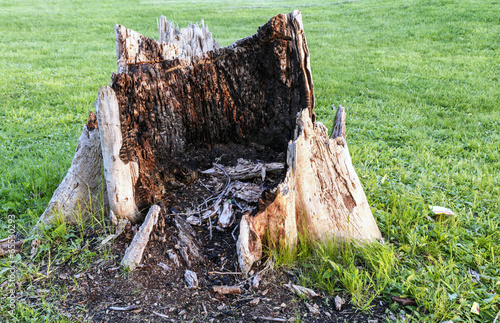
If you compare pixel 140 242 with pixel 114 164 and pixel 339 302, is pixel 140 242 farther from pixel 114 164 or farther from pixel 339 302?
pixel 339 302

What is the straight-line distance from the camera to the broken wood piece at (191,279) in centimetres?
281

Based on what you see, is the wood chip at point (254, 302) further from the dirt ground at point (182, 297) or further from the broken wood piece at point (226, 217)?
the broken wood piece at point (226, 217)

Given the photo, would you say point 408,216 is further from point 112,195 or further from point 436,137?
point 436,137

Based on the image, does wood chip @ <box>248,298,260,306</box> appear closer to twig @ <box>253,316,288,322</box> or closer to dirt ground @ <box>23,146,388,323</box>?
dirt ground @ <box>23,146,388,323</box>

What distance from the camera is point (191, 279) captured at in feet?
9.36

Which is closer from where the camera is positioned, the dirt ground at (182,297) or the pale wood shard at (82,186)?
the dirt ground at (182,297)

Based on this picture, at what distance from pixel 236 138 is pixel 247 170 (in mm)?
410

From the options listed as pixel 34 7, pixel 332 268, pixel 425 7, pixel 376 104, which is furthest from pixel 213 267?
pixel 34 7

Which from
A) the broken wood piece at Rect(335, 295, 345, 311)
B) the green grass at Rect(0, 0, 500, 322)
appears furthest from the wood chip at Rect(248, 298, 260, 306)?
the broken wood piece at Rect(335, 295, 345, 311)

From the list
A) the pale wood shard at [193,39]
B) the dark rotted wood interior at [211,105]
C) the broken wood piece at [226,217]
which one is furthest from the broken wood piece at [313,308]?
the pale wood shard at [193,39]

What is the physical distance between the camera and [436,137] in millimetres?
6152

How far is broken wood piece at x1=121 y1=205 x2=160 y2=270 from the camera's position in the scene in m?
2.93

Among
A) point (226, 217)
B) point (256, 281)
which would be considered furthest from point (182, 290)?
point (226, 217)

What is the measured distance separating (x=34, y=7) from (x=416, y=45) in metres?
20.2
